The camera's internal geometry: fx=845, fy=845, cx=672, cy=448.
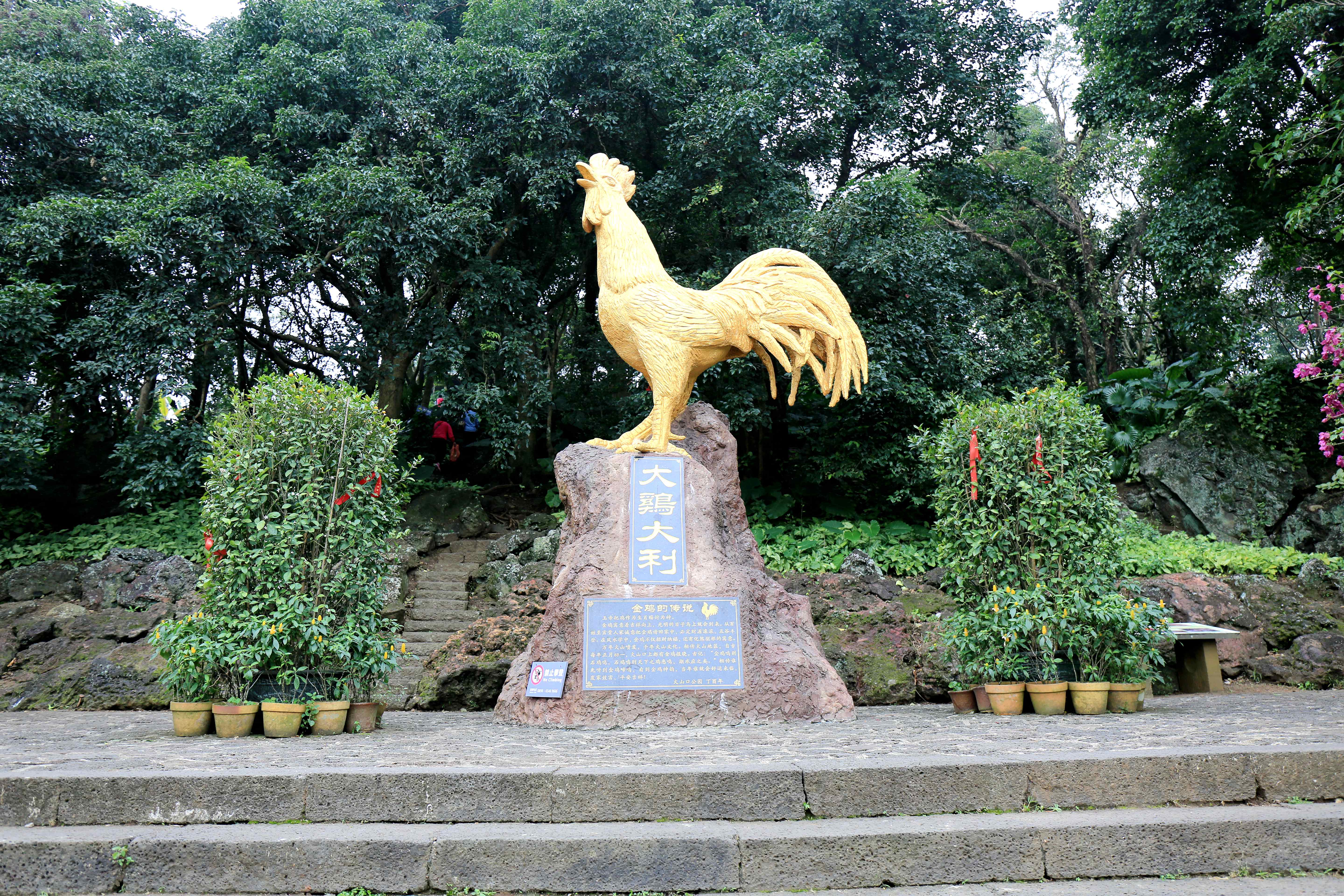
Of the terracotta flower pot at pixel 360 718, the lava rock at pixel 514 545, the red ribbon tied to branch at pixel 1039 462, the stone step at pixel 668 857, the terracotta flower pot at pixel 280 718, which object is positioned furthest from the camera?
the lava rock at pixel 514 545

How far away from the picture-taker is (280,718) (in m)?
5.58

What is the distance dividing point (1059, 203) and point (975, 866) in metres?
18.9

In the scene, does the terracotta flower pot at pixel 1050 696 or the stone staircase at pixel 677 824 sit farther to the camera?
the terracotta flower pot at pixel 1050 696

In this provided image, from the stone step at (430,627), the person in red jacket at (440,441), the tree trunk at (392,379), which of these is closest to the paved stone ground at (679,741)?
the stone step at (430,627)

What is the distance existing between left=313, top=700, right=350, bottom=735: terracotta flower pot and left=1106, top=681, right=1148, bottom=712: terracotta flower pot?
5.46m

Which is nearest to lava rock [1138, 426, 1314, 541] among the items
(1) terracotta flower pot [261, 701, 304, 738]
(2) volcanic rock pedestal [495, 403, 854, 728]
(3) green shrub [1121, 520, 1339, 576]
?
(3) green shrub [1121, 520, 1339, 576]

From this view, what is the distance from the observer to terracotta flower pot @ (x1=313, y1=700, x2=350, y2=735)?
5.75 m

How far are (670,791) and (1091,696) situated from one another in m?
3.95

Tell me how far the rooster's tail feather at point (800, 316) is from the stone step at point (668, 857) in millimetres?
4624

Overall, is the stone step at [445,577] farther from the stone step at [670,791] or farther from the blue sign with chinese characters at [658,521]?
the stone step at [670,791]

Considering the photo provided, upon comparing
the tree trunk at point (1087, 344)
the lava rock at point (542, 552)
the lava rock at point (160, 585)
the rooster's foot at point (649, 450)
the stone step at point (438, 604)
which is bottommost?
the stone step at point (438, 604)

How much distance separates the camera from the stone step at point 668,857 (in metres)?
3.22

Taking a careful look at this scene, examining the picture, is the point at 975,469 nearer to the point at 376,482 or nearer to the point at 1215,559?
the point at 376,482

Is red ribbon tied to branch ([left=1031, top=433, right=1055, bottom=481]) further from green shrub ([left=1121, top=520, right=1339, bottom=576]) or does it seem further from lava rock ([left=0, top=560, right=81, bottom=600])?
lava rock ([left=0, top=560, right=81, bottom=600])
